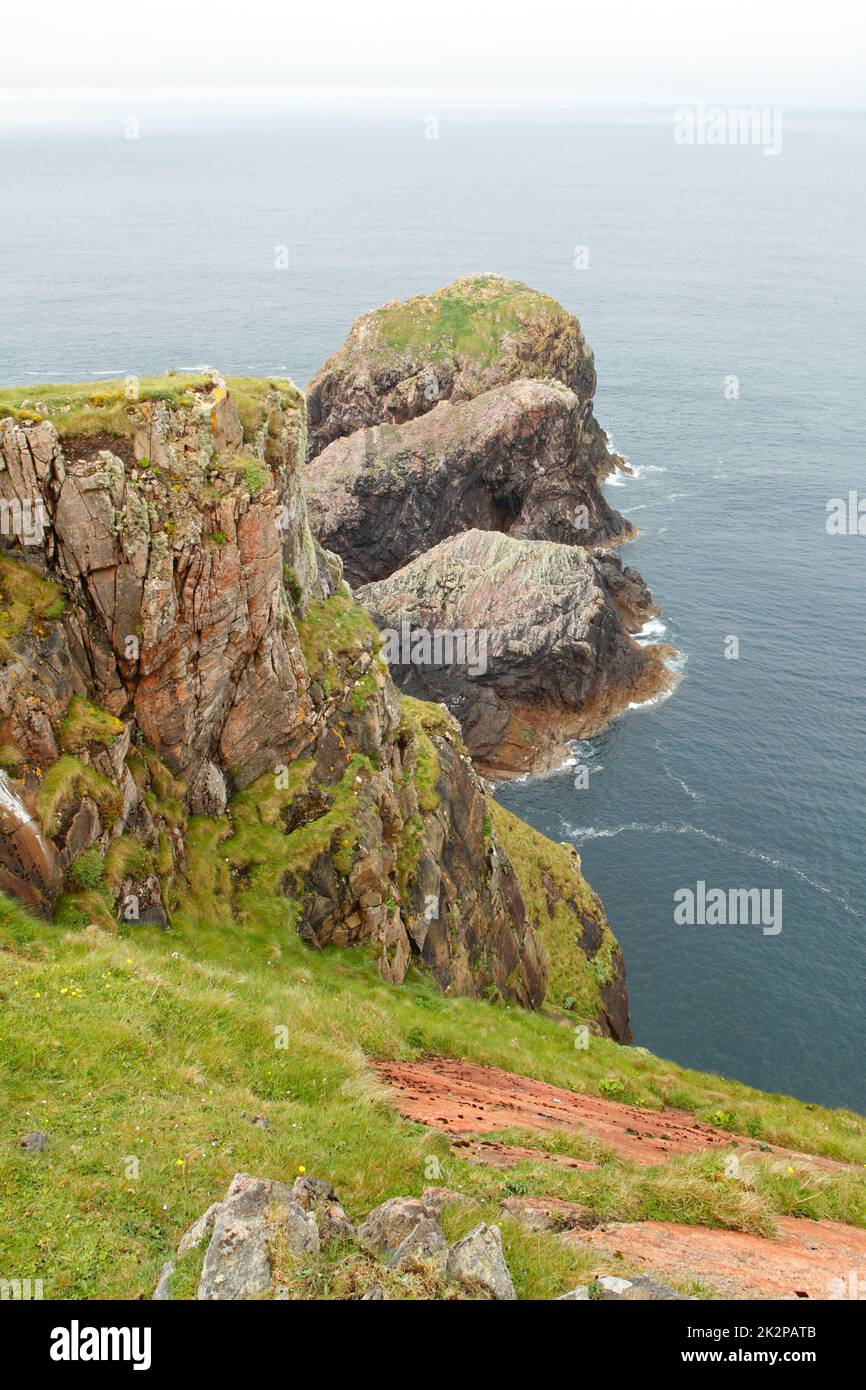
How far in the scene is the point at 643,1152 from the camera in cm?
2477

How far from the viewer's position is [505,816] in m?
59.8

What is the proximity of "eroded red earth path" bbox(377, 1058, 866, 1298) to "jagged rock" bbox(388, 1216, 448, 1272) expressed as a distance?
3329 mm

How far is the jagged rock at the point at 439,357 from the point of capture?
122938 mm

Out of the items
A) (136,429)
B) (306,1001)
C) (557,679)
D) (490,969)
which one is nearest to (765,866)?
(557,679)

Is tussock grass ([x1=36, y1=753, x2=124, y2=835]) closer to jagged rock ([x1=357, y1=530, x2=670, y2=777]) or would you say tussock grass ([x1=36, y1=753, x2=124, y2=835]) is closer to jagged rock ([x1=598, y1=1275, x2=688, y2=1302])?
jagged rock ([x1=598, y1=1275, x2=688, y2=1302])

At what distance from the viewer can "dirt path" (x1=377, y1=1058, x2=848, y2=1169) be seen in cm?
2378

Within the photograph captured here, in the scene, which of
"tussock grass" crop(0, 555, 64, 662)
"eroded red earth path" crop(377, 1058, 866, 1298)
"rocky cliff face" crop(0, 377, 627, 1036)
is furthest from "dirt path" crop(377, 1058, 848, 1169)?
"tussock grass" crop(0, 555, 64, 662)

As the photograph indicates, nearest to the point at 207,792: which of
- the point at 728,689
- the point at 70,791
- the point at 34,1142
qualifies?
the point at 70,791

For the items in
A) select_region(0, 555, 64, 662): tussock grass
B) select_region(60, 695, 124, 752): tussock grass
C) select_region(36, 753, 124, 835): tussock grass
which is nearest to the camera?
select_region(36, 753, 124, 835): tussock grass

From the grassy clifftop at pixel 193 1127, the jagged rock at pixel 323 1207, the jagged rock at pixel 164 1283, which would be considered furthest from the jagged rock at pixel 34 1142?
the jagged rock at pixel 323 1207

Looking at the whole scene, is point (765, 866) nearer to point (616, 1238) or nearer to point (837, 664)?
point (837, 664)

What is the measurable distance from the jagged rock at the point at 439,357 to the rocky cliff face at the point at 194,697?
87.3 metres

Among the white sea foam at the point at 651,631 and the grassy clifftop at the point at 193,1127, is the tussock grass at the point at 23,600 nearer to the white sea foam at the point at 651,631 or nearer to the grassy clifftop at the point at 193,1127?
the grassy clifftop at the point at 193,1127

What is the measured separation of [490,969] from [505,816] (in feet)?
55.0
